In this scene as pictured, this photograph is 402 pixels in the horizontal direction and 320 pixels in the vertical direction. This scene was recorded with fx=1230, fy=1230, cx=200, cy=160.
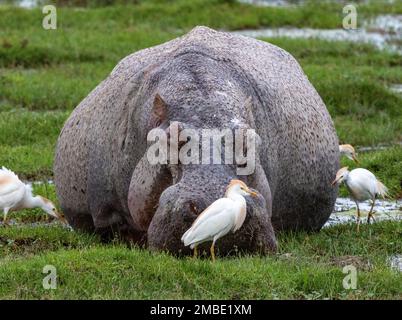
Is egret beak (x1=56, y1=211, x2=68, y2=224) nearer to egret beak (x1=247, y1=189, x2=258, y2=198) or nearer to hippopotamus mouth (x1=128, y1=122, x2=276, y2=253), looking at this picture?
hippopotamus mouth (x1=128, y1=122, x2=276, y2=253)

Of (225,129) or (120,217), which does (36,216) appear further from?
(225,129)

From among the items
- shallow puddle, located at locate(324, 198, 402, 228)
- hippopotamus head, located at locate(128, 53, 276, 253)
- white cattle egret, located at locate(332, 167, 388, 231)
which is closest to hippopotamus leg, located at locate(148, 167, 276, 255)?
hippopotamus head, located at locate(128, 53, 276, 253)

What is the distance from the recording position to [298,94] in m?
10.6

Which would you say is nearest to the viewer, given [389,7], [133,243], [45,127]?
[133,243]

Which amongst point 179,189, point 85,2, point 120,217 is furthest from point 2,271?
point 85,2

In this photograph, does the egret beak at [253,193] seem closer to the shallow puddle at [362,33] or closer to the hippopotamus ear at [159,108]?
the hippopotamus ear at [159,108]

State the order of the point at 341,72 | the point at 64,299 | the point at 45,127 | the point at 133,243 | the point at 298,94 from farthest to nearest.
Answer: the point at 341,72
the point at 45,127
the point at 298,94
the point at 133,243
the point at 64,299

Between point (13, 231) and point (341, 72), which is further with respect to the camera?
point (341, 72)

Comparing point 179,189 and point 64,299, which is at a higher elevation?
point 179,189

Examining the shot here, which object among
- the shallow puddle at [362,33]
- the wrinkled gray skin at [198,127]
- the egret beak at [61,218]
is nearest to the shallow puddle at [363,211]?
the wrinkled gray skin at [198,127]

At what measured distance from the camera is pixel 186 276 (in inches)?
312

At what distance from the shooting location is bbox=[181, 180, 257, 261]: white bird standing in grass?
7.77 m

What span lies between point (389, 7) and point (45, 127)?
11.2 m

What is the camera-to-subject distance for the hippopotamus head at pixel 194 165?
819 cm
